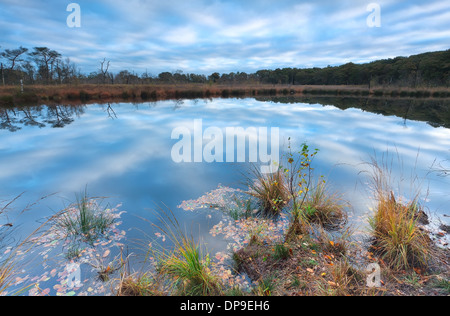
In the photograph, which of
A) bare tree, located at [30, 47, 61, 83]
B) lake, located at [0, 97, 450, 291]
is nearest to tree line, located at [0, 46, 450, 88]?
bare tree, located at [30, 47, 61, 83]

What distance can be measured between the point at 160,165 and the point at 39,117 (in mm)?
13031

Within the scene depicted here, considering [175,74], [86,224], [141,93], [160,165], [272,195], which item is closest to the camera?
[86,224]

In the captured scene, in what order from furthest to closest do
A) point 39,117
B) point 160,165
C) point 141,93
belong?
point 141,93
point 39,117
point 160,165

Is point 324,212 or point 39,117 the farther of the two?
point 39,117

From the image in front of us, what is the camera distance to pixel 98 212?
426 cm

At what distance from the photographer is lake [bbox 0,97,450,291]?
4.34m

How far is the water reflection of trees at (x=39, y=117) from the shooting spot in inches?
497

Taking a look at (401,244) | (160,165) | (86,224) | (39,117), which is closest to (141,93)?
(39,117)

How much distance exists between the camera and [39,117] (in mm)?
14742

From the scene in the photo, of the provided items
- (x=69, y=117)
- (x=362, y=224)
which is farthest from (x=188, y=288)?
(x=69, y=117)

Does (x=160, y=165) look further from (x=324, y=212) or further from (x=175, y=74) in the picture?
(x=175, y=74)

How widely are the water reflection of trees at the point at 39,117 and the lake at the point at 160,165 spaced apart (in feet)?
0.35

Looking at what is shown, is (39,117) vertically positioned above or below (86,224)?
above

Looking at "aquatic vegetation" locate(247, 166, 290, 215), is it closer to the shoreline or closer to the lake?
the lake
